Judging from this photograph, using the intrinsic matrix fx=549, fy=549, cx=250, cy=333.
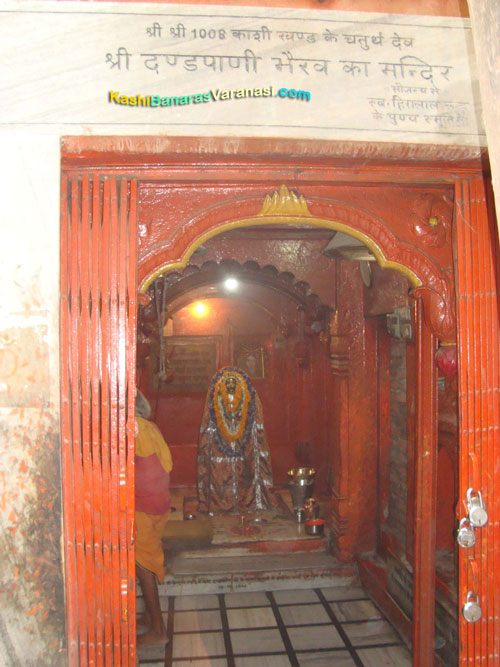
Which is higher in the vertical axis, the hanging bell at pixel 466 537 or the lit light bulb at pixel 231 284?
the lit light bulb at pixel 231 284

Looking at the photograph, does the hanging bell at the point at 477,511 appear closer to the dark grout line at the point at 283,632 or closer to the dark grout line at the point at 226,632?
the dark grout line at the point at 283,632

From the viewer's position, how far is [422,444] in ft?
10.9

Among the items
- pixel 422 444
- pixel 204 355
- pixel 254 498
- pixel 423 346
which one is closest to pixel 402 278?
pixel 423 346

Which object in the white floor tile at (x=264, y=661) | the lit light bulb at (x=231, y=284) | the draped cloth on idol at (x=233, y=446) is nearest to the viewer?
the white floor tile at (x=264, y=661)

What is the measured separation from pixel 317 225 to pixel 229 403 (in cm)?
470

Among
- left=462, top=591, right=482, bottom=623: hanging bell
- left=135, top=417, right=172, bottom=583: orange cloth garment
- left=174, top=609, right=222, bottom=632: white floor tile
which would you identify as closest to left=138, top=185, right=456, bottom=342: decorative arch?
left=462, top=591, right=482, bottom=623: hanging bell

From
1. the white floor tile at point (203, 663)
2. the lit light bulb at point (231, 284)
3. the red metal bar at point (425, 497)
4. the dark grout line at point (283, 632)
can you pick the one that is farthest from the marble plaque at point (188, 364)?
the red metal bar at point (425, 497)

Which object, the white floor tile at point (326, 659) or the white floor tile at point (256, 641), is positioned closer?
the white floor tile at point (326, 659)

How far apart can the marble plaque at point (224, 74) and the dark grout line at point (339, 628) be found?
345 centimetres

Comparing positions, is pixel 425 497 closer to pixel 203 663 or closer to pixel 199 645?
pixel 203 663

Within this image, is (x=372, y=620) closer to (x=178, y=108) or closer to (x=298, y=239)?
(x=298, y=239)

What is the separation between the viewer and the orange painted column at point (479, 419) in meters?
2.44

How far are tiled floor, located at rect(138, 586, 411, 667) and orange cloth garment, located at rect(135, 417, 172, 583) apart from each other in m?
0.56

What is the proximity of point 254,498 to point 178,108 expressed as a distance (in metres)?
5.56
